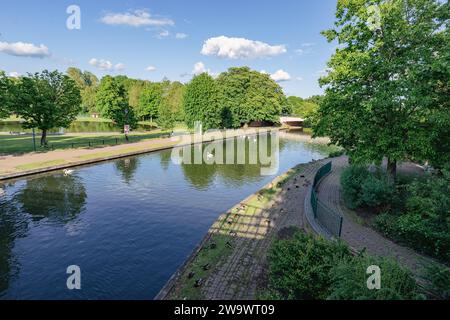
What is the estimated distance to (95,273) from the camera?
1130cm

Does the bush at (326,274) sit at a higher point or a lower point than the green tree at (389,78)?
lower

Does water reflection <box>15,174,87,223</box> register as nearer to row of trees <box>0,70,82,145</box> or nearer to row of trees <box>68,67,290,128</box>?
row of trees <box>0,70,82,145</box>

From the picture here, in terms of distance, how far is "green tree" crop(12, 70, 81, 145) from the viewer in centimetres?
3303

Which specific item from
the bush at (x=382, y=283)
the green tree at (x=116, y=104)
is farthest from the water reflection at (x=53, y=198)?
the green tree at (x=116, y=104)

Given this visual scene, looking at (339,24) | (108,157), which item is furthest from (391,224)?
(108,157)

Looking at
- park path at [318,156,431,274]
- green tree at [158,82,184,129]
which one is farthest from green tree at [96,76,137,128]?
park path at [318,156,431,274]

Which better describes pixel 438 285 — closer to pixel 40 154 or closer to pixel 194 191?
pixel 194 191

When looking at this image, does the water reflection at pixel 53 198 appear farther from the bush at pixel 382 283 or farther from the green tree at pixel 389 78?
the green tree at pixel 389 78

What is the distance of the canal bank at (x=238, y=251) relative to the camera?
379 inches

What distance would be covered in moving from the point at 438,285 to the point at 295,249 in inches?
160

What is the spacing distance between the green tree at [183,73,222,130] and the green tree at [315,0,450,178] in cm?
4685

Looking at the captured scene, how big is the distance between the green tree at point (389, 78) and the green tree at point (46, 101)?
3521 centimetres

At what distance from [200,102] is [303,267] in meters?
56.9

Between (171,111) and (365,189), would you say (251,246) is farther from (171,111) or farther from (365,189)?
(171,111)
